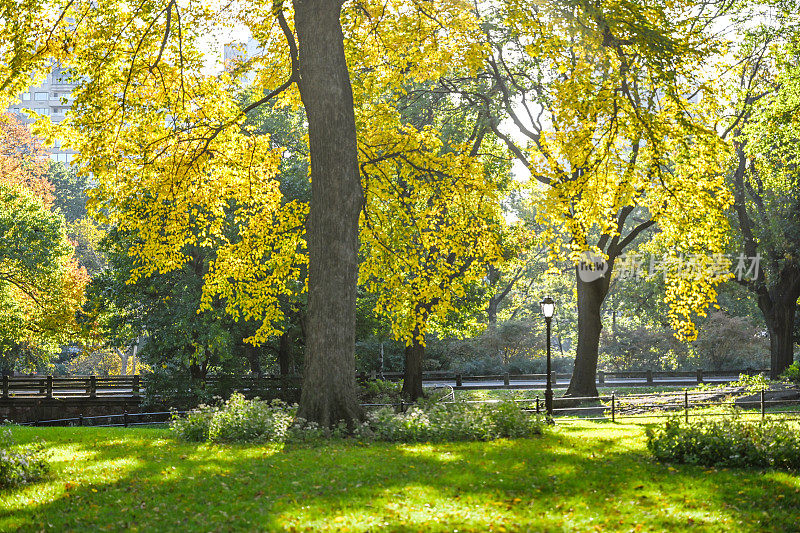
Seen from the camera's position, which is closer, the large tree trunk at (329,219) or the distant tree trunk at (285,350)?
the large tree trunk at (329,219)

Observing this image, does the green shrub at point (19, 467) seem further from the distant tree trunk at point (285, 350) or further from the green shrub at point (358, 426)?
the distant tree trunk at point (285, 350)

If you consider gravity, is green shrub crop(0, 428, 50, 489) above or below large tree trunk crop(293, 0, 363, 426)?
below

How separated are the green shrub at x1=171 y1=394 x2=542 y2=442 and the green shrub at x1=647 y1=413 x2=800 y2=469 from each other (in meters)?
3.33

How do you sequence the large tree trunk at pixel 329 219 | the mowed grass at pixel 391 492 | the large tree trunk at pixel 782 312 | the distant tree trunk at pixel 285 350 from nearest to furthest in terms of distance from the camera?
the mowed grass at pixel 391 492 < the large tree trunk at pixel 329 219 < the large tree trunk at pixel 782 312 < the distant tree trunk at pixel 285 350

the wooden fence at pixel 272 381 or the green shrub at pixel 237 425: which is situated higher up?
the green shrub at pixel 237 425

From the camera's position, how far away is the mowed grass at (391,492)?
7406mm

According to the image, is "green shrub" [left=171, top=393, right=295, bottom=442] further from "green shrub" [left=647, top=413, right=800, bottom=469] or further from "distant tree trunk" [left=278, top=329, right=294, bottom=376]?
"distant tree trunk" [left=278, top=329, right=294, bottom=376]

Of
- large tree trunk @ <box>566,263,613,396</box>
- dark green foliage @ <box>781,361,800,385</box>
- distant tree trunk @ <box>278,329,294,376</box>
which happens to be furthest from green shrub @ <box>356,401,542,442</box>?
distant tree trunk @ <box>278,329,294,376</box>

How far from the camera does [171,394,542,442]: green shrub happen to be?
12.9 metres

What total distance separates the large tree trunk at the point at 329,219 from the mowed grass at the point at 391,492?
6.24 feet

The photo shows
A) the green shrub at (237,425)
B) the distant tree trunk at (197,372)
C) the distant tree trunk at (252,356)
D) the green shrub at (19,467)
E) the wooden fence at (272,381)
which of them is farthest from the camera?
the distant tree trunk at (252,356)

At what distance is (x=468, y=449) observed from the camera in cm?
1191

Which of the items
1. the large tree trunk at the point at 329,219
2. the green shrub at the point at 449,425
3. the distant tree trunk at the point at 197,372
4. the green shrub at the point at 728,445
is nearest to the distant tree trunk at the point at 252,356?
the distant tree trunk at the point at 197,372

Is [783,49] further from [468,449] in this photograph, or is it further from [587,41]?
[468,449]
